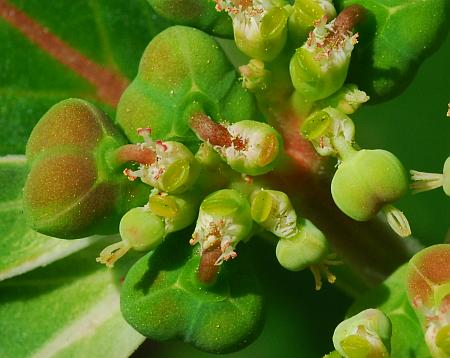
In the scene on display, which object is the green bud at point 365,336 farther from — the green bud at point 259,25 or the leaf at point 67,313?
the leaf at point 67,313

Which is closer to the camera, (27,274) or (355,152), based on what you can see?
(355,152)

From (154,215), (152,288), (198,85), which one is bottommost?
(152,288)

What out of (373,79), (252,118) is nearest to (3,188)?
(252,118)

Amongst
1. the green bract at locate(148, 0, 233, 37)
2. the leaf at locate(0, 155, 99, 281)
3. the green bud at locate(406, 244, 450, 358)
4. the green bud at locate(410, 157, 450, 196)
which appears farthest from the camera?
the leaf at locate(0, 155, 99, 281)

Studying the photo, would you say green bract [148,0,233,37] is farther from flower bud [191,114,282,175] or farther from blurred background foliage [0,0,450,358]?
blurred background foliage [0,0,450,358]

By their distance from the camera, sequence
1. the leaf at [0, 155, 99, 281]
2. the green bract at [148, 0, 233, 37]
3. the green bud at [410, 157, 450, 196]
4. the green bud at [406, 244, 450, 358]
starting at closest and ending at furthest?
the green bud at [406, 244, 450, 358], the green bud at [410, 157, 450, 196], the green bract at [148, 0, 233, 37], the leaf at [0, 155, 99, 281]

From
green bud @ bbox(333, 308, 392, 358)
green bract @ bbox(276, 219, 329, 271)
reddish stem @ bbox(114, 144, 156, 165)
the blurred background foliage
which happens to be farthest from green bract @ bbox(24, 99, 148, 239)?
the blurred background foliage

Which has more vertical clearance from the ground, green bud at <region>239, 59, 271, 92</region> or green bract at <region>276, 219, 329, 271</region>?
green bud at <region>239, 59, 271, 92</region>

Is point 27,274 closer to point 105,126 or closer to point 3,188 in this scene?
point 3,188
